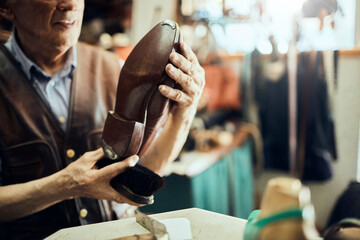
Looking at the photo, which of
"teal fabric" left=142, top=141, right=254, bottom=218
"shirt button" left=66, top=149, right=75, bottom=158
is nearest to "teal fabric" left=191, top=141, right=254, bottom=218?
"teal fabric" left=142, top=141, right=254, bottom=218

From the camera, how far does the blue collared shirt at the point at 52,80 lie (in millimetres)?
667

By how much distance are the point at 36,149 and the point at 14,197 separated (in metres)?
0.10

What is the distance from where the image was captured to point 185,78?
562 mm

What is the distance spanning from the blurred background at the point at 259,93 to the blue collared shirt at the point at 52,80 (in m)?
0.08

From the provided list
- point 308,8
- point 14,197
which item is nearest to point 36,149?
point 14,197

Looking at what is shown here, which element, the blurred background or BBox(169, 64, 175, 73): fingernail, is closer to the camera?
BBox(169, 64, 175, 73): fingernail

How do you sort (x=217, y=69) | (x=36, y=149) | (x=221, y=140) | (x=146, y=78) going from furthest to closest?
1. (x=217, y=69)
2. (x=221, y=140)
3. (x=36, y=149)
4. (x=146, y=78)

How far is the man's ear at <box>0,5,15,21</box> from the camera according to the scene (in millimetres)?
619

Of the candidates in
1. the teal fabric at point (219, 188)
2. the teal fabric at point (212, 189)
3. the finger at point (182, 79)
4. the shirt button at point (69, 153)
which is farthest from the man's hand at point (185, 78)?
the teal fabric at point (212, 189)

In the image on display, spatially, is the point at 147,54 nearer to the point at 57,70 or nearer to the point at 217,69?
the point at 57,70

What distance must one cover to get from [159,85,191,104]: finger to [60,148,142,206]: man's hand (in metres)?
0.12

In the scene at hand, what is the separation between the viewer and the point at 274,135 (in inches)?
87.7

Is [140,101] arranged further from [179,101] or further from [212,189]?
[212,189]

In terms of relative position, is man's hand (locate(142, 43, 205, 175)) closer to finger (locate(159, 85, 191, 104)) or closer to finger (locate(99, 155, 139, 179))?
finger (locate(159, 85, 191, 104))
